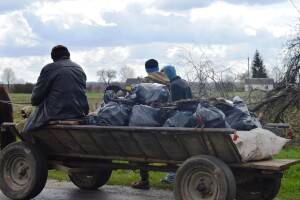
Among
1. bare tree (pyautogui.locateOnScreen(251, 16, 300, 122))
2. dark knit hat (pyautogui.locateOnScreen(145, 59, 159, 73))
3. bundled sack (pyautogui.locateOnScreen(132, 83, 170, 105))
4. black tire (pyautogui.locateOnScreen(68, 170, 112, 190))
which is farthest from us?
bare tree (pyautogui.locateOnScreen(251, 16, 300, 122))

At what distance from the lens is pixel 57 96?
799 centimetres

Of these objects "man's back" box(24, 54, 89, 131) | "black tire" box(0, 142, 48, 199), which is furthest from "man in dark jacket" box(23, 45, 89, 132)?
"black tire" box(0, 142, 48, 199)

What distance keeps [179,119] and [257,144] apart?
97 centimetres

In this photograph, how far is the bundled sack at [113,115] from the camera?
7340 millimetres

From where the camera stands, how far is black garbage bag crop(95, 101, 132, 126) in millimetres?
7340

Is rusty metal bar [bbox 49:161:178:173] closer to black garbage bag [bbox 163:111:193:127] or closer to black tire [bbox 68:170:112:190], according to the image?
black garbage bag [bbox 163:111:193:127]

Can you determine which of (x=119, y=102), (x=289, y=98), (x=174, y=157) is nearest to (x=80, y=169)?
(x=119, y=102)

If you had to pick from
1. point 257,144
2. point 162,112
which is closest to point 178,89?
point 162,112

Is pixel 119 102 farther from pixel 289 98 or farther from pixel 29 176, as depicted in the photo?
pixel 289 98

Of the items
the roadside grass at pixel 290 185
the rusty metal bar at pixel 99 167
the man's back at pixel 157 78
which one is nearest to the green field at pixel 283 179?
the roadside grass at pixel 290 185

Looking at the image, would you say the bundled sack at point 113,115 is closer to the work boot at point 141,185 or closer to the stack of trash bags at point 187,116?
the stack of trash bags at point 187,116

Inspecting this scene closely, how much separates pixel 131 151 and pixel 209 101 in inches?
46.2

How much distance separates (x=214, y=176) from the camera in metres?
6.38

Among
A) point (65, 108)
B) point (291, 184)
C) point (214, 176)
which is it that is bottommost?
point (291, 184)
